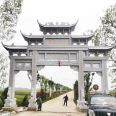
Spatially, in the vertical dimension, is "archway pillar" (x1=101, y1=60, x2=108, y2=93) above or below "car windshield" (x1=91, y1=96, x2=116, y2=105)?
above

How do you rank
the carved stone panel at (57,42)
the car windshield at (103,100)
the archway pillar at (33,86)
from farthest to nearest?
the carved stone panel at (57,42)
the archway pillar at (33,86)
the car windshield at (103,100)

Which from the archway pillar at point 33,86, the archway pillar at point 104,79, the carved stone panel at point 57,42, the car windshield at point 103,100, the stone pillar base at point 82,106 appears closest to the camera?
the car windshield at point 103,100

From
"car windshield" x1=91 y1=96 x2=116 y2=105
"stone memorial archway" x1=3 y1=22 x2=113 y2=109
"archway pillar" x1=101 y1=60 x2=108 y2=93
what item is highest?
"stone memorial archway" x1=3 y1=22 x2=113 y2=109

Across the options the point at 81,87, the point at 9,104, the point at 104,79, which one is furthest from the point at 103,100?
the point at 9,104

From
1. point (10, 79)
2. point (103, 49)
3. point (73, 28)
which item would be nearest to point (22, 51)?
point (10, 79)

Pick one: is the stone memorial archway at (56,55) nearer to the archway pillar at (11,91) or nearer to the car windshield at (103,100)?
the archway pillar at (11,91)

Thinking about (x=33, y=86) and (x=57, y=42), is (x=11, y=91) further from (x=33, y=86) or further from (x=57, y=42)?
(x=57, y=42)

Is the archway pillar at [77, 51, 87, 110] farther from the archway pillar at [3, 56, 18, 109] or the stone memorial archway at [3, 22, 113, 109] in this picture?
the archway pillar at [3, 56, 18, 109]

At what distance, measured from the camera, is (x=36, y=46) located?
30.0 metres

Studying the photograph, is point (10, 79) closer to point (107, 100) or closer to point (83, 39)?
point (83, 39)

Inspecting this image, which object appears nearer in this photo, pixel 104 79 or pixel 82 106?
pixel 82 106

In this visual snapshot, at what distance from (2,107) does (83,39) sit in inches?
430

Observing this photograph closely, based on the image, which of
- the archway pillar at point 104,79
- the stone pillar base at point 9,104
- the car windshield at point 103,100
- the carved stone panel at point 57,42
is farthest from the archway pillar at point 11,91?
Answer: the car windshield at point 103,100

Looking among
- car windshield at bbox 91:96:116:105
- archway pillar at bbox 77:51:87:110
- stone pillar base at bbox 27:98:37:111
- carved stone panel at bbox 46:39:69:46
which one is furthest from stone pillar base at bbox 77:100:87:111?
car windshield at bbox 91:96:116:105
